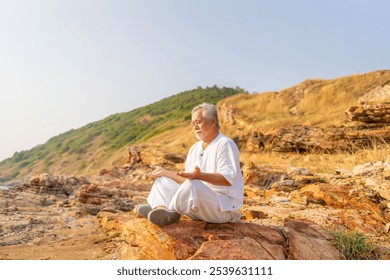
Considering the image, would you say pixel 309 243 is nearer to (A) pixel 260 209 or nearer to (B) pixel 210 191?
(B) pixel 210 191

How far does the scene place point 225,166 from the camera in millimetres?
3195

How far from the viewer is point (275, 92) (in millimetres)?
21812

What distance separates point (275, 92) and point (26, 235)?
60.8 ft

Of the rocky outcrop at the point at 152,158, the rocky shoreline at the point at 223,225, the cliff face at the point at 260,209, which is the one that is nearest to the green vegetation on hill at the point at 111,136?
the rocky outcrop at the point at 152,158

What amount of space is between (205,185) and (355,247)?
5.71ft

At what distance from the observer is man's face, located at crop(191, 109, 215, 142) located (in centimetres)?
338

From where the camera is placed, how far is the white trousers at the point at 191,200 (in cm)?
310

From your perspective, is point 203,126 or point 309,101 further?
point 309,101

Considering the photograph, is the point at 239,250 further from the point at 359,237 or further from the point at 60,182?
the point at 60,182

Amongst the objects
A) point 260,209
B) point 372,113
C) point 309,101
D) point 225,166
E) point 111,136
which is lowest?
point 260,209

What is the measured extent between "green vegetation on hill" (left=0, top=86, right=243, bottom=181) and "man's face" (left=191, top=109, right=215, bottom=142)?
29411mm

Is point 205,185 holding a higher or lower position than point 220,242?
higher

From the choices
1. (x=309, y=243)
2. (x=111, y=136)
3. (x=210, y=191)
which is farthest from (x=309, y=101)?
(x=111, y=136)
